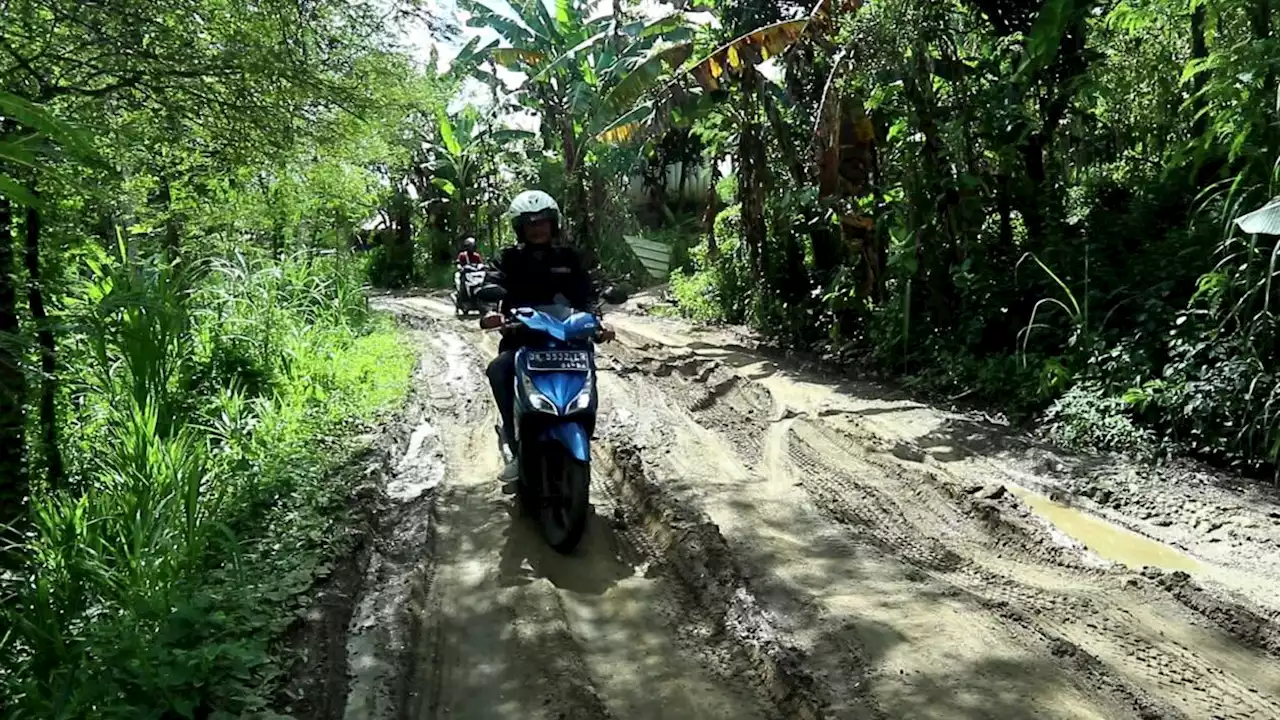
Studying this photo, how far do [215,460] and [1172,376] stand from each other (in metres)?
6.26

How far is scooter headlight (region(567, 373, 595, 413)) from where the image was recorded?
473cm

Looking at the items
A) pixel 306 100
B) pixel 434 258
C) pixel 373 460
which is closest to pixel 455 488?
pixel 373 460

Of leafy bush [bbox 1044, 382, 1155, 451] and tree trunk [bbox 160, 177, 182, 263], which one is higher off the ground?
tree trunk [bbox 160, 177, 182, 263]

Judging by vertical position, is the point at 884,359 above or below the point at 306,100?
below

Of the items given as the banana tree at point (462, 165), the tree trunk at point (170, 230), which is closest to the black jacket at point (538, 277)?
the tree trunk at point (170, 230)

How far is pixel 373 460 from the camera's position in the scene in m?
6.27

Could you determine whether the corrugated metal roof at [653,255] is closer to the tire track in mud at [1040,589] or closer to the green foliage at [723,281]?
the green foliage at [723,281]

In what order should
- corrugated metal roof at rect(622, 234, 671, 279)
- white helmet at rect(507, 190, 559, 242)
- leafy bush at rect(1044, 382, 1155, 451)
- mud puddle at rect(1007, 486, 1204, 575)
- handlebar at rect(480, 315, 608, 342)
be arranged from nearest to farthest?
mud puddle at rect(1007, 486, 1204, 575)
handlebar at rect(480, 315, 608, 342)
white helmet at rect(507, 190, 559, 242)
leafy bush at rect(1044, 382, 1155, 451)
corrugated metal roof at rect(622, 234, 671, 279)

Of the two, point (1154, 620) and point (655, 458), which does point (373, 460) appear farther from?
point (1154, 620)

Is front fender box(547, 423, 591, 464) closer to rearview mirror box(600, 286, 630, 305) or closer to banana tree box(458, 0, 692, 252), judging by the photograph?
rearview mirror box(600, 286, 630, 305)

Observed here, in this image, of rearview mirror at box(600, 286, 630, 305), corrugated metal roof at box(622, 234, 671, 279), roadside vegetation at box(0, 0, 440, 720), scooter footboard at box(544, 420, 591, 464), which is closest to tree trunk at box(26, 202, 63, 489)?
roadside vegetation at box(0, 0, 440, 720)

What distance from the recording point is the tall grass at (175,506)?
3.05 metres

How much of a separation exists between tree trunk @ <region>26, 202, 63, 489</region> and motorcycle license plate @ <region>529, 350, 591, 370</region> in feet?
7.34

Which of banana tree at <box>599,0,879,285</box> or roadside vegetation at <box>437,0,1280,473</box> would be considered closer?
roadside vegetation at <box>437,0,1280,473</box>
